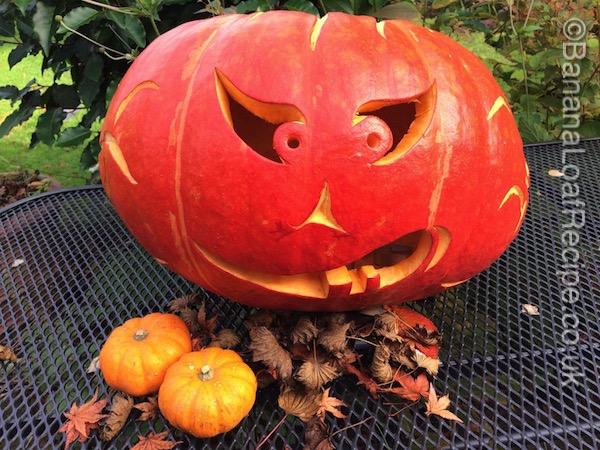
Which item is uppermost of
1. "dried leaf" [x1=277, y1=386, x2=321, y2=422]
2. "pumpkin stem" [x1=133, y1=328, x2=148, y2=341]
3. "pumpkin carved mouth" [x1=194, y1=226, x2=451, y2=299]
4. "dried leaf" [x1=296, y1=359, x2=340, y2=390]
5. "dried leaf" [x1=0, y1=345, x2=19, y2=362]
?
"pumpkin carved mouth" [x1=194, y1=226, x2=451, y2=299]

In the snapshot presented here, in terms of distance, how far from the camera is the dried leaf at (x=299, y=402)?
3.19 ft

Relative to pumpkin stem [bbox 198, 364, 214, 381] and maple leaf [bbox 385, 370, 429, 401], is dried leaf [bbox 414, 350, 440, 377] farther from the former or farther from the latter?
pumpkin stem [bbox 198, 364, 214, 381]

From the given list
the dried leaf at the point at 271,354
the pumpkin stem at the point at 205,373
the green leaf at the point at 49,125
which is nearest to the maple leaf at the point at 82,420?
the pumpkin stem at the point at 205,373

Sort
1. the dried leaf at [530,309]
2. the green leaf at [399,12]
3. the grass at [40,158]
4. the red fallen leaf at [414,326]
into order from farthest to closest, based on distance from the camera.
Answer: the grass at [40,158] < the green leaf at [399,12] < the dried leaf at [530,309] < the red fallen leaf at [414,326]

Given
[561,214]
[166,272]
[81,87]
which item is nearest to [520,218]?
[561,214]

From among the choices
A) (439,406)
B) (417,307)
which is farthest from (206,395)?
(417,307)

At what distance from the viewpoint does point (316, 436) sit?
0.93m

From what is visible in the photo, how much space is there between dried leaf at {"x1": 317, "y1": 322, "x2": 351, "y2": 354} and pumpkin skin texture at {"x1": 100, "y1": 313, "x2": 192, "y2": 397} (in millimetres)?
325

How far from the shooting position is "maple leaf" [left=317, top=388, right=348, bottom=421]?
38.3 inches

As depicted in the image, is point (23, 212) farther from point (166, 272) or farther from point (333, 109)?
point (333, 109)

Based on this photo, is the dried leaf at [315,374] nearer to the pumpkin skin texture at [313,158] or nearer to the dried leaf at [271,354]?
the dried leaf at [271,354]

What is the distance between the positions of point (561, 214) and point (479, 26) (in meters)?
1.21

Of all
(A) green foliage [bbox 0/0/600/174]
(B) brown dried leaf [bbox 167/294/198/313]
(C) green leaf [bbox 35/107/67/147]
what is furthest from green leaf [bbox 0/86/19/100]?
(B) brown dried leaf [bbox 167/294/198/313]

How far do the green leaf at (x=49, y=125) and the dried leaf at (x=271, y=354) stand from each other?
1.70m
